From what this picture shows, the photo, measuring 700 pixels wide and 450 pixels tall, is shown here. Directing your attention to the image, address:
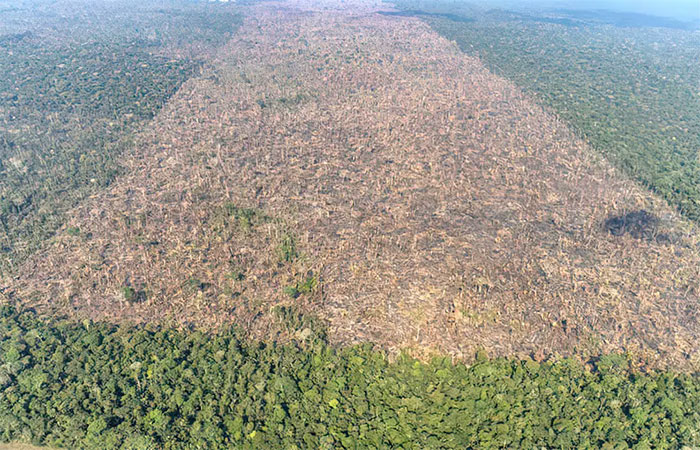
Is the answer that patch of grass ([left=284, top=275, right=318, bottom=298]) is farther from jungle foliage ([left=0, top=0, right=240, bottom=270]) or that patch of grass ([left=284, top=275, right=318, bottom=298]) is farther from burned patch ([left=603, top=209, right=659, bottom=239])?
burned patch ([left=603, top=209, right=659, bottom=239])

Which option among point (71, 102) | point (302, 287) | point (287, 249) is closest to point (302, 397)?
point (302, 287)

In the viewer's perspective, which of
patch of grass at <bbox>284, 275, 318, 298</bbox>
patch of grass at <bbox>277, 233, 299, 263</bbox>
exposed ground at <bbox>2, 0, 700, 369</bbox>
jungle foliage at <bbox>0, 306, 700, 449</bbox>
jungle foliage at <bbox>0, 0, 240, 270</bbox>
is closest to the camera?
jungle foliage at <bbox>0, 306, 700, 449</bbox>

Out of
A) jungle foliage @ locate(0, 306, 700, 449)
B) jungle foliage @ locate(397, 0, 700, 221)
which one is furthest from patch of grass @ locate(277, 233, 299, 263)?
jungle foliage @ locate(397, 0, 700, 221)

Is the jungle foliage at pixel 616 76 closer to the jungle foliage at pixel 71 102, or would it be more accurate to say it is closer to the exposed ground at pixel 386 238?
the exposed ground at pixel 386 238

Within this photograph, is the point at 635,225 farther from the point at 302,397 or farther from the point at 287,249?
the point at 302,397

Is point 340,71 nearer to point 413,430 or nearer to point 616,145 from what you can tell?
point 616,145

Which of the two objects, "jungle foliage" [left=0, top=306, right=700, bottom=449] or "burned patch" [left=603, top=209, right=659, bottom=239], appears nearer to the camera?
"jungle foliage" [left=0, top=306, right=700, bottom=449]

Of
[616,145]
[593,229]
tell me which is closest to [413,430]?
[593,229]
